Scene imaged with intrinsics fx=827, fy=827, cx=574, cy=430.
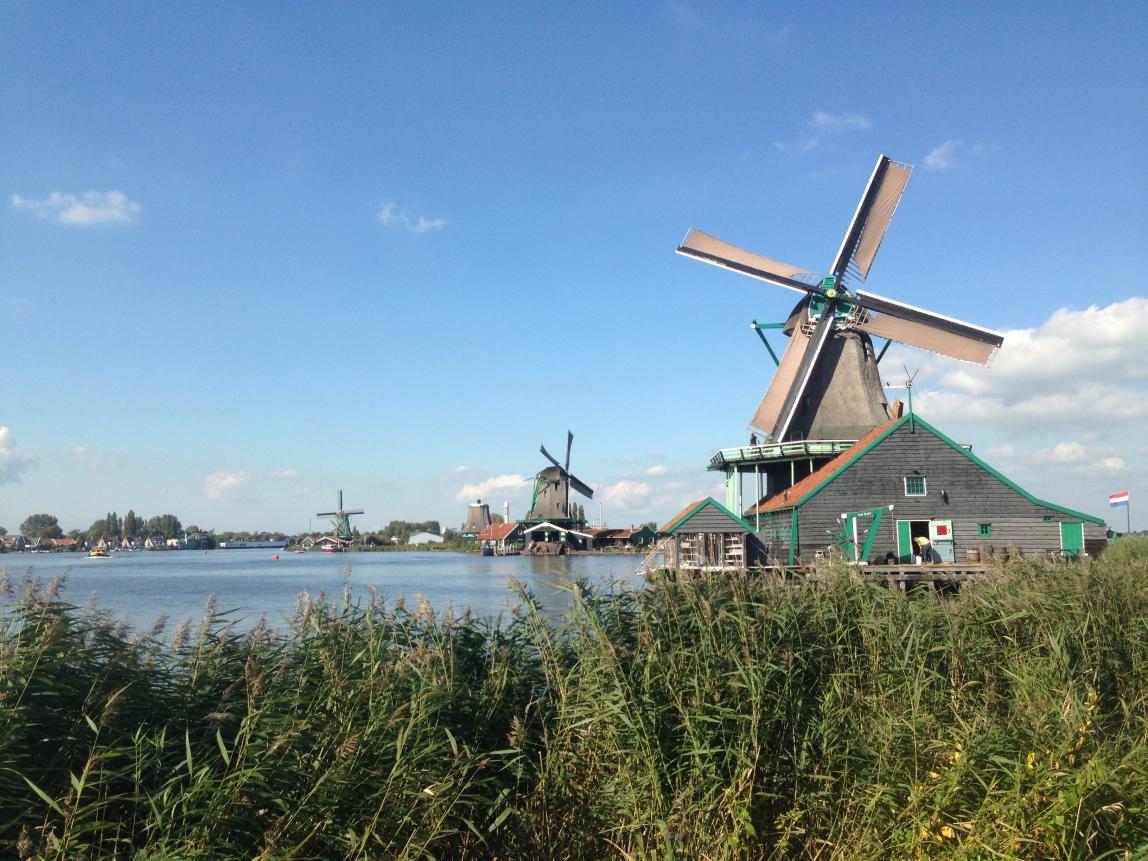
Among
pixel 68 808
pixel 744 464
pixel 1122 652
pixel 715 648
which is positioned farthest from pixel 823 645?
pixel 744 464

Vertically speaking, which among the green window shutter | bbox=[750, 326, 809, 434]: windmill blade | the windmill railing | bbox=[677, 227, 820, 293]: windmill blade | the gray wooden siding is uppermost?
bbox=[677, 227, 820, 293]: windmill blade

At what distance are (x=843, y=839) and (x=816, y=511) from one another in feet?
66.8

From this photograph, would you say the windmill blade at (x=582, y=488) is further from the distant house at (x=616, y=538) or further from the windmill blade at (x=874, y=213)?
the windmill blade at (x=874, y=213)

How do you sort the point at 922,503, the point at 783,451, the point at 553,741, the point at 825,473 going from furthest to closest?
1. the point at 783,451
2. the point at 825,473
3. the point at 922,503
4. the point at 553,741

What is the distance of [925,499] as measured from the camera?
81.6 ft

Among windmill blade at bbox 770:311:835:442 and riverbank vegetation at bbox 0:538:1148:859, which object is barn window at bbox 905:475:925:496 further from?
riverbank vegetation at bbox 0:538:1148:859

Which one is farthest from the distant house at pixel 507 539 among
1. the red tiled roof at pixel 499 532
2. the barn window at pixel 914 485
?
the barn window at pixel 914 485

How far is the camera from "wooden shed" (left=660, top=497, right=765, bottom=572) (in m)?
25.3

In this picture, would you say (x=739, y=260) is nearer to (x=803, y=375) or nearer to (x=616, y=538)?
(x=803, y=375)

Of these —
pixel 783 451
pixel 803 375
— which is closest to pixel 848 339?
pixel 803 375

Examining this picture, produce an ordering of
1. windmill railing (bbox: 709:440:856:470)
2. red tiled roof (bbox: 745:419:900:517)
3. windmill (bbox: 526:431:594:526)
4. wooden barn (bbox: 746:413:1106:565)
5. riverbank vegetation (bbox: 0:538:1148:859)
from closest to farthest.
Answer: riverbank vegetation (bbox: 0:538:1148:859), wooden barn (bbox: 746:413:1106:565), red tiled roof (bbox: 745:419:900:517), windmill railing (bbox: 709:440:856:470), windmill (bbox: 526:431:594:526)

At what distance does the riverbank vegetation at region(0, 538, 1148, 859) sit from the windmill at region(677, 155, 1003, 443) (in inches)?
996

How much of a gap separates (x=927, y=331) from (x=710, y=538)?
13.7 m

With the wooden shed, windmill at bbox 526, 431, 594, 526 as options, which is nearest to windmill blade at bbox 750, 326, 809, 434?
the wooden shed
